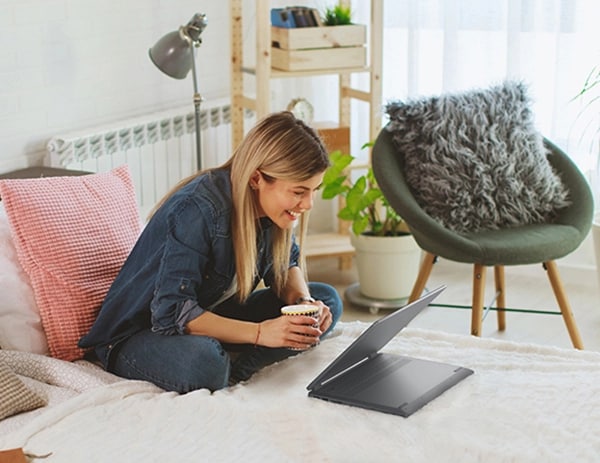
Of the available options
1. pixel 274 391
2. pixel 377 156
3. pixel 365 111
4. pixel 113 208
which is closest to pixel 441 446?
pixel 274 391

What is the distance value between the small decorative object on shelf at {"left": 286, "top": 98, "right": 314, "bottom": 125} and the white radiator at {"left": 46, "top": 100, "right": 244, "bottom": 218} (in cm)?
34

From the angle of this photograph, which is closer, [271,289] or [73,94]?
[271,289]

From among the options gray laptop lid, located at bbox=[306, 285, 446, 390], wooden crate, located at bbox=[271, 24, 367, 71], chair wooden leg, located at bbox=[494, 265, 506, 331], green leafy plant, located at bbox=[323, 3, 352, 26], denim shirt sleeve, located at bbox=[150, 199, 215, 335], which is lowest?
chair wooden leg, located at bbox=[494, 265, 506, 331]

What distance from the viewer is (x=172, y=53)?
343cm

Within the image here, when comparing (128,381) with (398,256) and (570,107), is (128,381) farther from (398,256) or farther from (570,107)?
(570,107)

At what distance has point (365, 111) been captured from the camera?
454 centimetres

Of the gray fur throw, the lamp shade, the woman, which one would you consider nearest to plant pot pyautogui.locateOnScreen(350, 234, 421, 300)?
the gray fur throw

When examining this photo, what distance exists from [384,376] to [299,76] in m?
1.80

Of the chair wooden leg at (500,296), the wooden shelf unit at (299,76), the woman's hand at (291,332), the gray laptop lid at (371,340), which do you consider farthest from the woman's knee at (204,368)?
the wooden shelf unit at (299,76)

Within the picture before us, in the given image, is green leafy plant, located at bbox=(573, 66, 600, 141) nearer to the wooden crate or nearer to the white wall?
the wooden crate

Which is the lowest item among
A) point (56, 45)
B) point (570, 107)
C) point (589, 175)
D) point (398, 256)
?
point (398, 256)

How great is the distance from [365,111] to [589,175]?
104cm

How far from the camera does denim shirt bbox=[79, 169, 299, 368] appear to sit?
2.28m

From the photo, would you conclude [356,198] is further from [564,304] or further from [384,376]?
[384,376]
